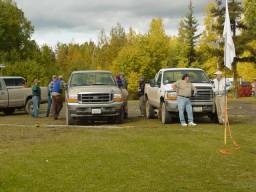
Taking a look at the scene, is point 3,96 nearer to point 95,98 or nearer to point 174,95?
point 95,98

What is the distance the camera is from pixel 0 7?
70.0 meters

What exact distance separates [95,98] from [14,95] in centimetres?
804

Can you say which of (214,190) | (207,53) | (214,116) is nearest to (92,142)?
(214,190)

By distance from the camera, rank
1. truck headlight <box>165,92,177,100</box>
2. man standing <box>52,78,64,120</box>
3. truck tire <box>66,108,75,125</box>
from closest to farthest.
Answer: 1. truck headlight <box>165,92,177,100</box>
2. truck tire <box>66,108,75,125</box>
3. man standing <box>52,78,64,120</box>

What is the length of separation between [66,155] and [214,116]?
8723mm

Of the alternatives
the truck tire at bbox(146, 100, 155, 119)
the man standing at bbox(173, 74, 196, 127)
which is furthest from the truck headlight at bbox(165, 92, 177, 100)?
the truck tire at bbox(146, 100, 155, 119)

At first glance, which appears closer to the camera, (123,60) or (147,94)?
(147,94)

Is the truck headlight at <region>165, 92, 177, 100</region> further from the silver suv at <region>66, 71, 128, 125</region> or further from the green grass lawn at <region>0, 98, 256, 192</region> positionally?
the green grass lawn at <region>0, 98, 256, 192</region>

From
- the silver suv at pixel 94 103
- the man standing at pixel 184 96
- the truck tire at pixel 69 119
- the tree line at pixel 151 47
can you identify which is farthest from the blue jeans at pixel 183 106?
the tree line at pixel 151 47

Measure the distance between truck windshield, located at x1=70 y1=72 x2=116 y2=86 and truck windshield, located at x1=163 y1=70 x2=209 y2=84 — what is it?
6.43 feet

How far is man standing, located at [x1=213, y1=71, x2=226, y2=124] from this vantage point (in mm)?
16812

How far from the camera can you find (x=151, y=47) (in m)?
64.9

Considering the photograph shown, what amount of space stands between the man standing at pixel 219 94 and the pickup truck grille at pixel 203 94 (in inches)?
7.5

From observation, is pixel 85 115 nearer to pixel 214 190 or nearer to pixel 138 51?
pixel 214 190
